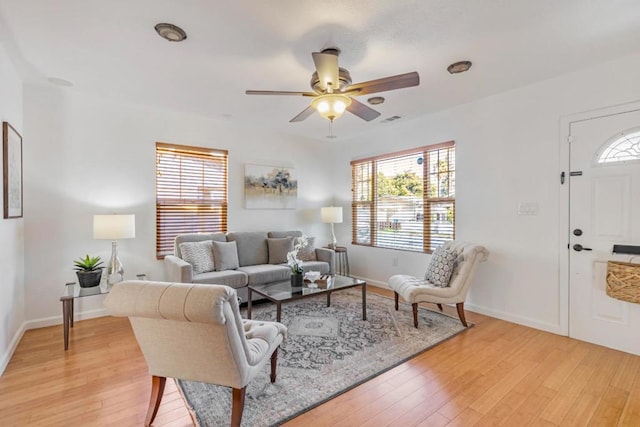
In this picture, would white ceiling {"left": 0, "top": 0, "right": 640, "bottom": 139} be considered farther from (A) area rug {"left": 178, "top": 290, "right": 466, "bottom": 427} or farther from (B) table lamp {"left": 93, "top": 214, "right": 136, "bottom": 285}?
(A) area rug {"left": 178, "top": 290, "right": 466, "bottom": 427}

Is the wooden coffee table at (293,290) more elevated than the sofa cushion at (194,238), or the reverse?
the sofa cushion at (194,238)

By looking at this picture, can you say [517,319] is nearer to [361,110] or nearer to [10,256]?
[361,110]

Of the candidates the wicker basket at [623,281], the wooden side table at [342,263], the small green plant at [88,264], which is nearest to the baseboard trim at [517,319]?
the wicker basket at [623,281]

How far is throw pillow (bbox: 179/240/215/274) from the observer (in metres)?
3.75

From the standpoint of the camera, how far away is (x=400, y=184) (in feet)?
15.8

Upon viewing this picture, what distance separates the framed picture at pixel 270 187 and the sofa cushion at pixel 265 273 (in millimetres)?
1113

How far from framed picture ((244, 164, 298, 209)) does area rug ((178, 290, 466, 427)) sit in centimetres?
172

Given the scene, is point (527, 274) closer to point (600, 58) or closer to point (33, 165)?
point (600, 58)

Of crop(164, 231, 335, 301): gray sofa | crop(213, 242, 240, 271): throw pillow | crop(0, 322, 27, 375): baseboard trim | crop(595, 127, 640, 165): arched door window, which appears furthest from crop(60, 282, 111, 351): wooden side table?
crop(595, 127, 640, 165): arched door window

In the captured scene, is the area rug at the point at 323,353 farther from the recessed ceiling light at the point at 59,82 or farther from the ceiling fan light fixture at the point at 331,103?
the recessed ceiling light at the point at 59,82

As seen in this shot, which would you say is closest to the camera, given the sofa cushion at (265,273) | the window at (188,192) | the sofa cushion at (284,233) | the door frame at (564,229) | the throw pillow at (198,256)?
the door frame at (564,229)

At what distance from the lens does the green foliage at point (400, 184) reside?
4.57 metres

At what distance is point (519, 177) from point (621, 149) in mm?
836

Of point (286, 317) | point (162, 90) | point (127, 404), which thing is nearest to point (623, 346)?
point (286, 317)
